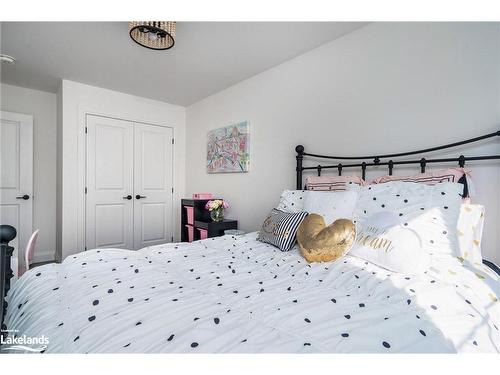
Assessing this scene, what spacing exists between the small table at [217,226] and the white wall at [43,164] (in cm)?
235

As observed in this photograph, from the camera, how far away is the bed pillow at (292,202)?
75.9 inches

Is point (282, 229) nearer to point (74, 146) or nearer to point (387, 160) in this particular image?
point (387, 160)

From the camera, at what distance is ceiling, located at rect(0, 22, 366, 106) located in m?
2.03

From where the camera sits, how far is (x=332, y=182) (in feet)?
6.49

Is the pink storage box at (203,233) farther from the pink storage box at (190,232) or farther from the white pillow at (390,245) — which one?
the white pillow at (390,245)

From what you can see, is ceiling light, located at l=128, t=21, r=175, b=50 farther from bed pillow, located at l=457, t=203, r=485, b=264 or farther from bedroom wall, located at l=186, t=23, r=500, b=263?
bed pillow, located at l=457, t=203, r=485, b=264

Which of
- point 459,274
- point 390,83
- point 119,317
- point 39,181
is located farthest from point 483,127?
point 39,181

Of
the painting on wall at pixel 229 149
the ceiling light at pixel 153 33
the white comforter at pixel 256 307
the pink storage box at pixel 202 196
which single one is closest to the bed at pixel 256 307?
the white comforter at pixel 256 307

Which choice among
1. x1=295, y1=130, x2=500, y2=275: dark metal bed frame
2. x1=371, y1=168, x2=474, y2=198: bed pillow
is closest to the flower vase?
x1=295, y1=130, x2=500, y2=275: dark metal bed frame

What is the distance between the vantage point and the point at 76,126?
3.21m

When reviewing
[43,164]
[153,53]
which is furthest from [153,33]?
[43,164]

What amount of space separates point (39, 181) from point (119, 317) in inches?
148

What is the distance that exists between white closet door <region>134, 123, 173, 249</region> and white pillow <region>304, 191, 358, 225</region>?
2842 mm
